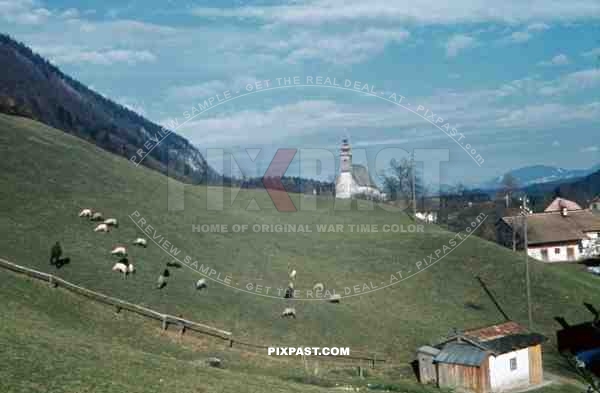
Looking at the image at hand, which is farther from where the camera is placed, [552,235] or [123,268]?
[552,235]

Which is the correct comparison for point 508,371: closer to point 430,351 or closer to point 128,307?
point 430,351

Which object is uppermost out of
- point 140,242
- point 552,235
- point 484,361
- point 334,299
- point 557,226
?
point 557,226

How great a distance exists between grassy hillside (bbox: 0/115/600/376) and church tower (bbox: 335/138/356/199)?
4220 cm

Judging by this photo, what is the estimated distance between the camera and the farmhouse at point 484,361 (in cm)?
3078

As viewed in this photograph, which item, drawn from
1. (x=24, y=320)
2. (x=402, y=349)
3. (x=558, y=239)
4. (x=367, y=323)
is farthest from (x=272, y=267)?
(x=558, y=239)

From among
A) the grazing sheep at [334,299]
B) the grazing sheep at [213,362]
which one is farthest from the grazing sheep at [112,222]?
the grazing sheep at [213,362]

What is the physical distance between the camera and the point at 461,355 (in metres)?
31.3

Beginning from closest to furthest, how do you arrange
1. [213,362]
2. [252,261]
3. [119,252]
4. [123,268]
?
A: [213,362] → [123,268] → [119,252] → [252,261]

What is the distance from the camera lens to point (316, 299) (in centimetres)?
4266

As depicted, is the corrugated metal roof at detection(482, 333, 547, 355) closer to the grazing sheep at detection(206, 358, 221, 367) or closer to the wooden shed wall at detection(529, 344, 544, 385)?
the wooden shed wall at detection(529, 344, 544, 385)

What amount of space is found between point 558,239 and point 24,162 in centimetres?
6868

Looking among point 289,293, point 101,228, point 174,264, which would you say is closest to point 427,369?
point 289,293

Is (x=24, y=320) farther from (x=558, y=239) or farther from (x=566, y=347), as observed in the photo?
(x=558, y=239)

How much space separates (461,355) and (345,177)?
3659 inches
